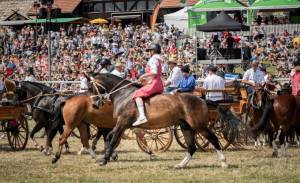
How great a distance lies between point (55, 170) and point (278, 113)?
4975 millimetres

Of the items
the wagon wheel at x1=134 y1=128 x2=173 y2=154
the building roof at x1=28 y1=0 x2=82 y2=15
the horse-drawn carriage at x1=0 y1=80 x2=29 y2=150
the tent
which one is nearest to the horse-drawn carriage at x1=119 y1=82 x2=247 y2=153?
the wagon wheel at x1=134 y1=128 x2=173 y2=154

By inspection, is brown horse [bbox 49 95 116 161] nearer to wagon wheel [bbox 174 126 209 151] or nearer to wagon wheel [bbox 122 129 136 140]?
wagon wheel [bbox 122 129 136 140]

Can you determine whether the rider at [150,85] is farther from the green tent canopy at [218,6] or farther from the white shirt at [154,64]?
the green tent canopy at [218,6]

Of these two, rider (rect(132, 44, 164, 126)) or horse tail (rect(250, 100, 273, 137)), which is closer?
rider (rect(132, 44, 164, 126))

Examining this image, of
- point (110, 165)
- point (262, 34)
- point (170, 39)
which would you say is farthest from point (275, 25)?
point (110, 165)

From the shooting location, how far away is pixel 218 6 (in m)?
31.9

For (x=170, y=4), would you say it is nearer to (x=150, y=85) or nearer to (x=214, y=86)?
(x=214, y=86)

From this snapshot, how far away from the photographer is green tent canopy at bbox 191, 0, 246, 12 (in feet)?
104

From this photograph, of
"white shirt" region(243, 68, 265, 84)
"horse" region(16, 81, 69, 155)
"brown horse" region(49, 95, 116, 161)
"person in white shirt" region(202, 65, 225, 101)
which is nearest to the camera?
"brown horse" region(49, 95, 116, 161)

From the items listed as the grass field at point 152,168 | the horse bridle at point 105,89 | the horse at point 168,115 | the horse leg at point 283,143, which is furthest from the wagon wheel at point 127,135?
the horse leg at point 283,143

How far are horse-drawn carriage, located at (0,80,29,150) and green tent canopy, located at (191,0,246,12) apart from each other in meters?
13.1

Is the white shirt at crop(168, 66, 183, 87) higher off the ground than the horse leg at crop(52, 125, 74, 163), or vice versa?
the white shirt at crop(168, 66, 183, 87)

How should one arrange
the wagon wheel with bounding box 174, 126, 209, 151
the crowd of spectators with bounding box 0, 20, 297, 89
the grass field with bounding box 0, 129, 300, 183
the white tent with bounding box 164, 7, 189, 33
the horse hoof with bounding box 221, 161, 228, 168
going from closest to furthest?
the grass field with bounding box 0, 129, 300, 183 → the horse hoof with bounding box 221, 161, 228, 168 → the wagon wheel with bounding box 174, 126, 209, 151 → the crowd of spectators with bounding box 0, 20, 297, 89 → the white tent with bounding box 164, 7, 189, 33

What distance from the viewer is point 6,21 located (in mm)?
52344
